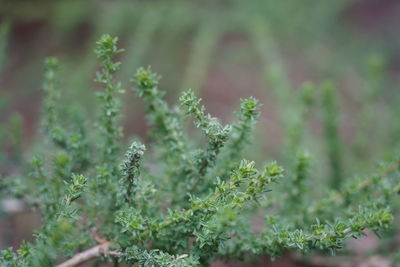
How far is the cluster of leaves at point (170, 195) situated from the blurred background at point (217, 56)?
723mm

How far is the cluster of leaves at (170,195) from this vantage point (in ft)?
3.11

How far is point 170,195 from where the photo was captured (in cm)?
119

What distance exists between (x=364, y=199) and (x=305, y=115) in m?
0.50

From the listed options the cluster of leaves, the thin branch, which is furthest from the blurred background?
the thin branch

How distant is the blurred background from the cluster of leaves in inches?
28.5

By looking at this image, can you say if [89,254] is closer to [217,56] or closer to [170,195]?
[170,195]

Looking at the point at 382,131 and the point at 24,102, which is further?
the point at 24,102

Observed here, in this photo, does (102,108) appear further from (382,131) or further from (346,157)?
(382,131)

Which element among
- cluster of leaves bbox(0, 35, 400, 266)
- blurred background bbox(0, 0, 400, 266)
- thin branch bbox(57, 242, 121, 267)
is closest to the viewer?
cluster of leaves bbox(0, 35, 400, 266)

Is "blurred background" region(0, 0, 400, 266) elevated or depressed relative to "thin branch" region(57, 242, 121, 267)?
elevated

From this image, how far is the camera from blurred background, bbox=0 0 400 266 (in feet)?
7.17

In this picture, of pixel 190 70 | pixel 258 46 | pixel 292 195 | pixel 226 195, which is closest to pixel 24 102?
pixel 190 70

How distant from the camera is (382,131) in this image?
2.13 metres

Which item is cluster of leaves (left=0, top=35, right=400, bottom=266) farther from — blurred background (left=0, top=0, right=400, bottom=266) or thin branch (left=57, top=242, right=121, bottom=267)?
blurred background (left=0, top=0, right=400, bottom=266)
